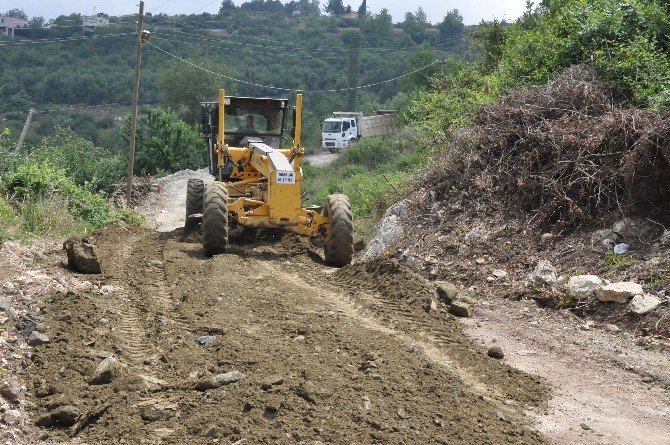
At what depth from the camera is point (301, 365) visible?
6000 mm

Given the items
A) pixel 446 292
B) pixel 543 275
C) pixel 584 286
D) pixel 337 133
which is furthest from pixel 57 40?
pixel 584 286

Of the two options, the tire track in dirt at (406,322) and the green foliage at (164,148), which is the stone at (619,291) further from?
the green foliage at (164,148)

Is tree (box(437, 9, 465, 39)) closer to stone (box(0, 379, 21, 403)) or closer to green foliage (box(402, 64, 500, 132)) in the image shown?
green foliage (box(402, 64, 500, 132))

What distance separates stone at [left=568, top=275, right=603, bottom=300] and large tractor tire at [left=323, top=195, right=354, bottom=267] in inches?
145

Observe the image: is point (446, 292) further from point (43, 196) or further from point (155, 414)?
point (43, 196)

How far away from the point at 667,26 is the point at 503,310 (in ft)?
23.2

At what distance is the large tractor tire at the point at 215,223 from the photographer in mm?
11516

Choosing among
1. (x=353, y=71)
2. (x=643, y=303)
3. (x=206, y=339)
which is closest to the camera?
(x=206, y=339)

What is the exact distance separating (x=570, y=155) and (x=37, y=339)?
7.35m

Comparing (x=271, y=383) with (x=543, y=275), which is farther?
(x=543, y=275)

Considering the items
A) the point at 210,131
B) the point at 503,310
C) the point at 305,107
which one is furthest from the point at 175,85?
the point at 503,310

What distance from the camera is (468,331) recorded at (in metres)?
8.12

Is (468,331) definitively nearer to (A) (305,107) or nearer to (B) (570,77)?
(B) (570,77)

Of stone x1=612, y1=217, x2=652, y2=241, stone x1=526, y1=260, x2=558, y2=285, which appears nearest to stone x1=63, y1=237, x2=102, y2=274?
stone x1=526, y1=260, x2=558, y2=285
